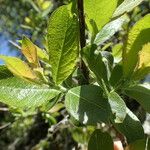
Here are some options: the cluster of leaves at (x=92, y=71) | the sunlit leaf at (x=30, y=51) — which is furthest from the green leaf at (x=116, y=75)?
the sunlit leaf at (x=30, y=51)

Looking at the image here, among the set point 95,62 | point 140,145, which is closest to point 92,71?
point 95,62

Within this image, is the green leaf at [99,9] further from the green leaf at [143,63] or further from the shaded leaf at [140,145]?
the shaded leaf at [140,145]

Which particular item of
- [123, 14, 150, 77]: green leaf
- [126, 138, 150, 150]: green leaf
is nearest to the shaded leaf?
[126, 138, 150, 150]: green leaf

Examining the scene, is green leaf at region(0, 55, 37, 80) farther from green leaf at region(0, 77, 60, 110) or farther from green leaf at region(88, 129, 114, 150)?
green leaf at region(88, 129, 114, 150)

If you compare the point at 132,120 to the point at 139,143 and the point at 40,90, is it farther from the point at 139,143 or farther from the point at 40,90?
the point at 40,90

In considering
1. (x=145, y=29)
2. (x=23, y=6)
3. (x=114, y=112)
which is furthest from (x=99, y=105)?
(x=23, y=6)

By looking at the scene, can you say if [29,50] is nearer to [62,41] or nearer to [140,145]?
[62,41]
